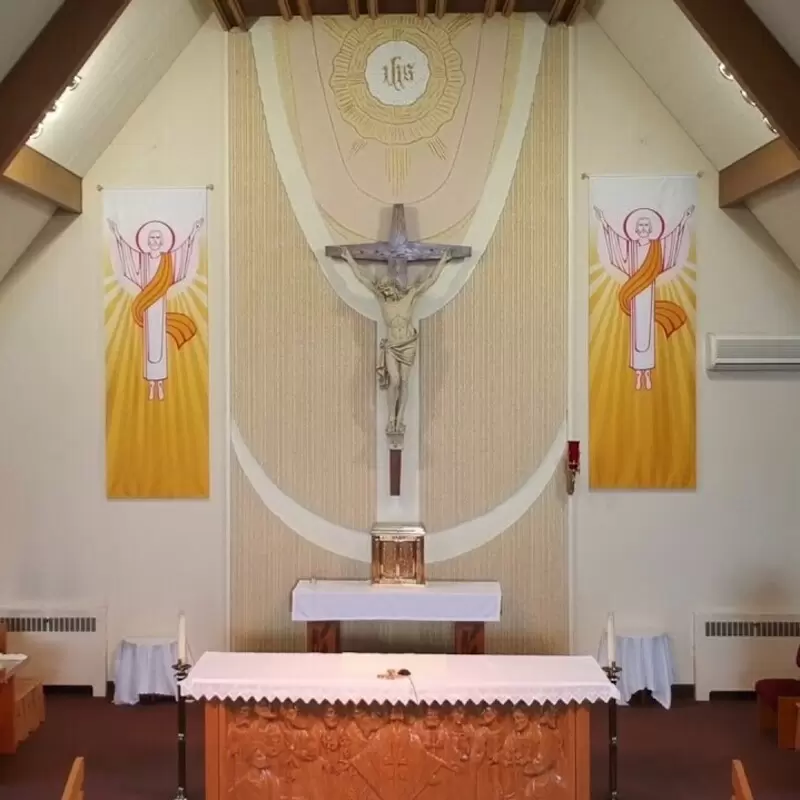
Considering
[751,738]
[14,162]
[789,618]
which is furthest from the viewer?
[789,618]

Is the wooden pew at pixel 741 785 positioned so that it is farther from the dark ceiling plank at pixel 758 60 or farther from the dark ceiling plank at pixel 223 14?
the dark ceiling plank at pixel 223 14

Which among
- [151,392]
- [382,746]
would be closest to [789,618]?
[382,746]

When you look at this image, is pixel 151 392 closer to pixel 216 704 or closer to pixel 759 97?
pixel 216 704

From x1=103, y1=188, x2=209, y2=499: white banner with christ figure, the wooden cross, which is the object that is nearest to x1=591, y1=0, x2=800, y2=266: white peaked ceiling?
the wooden cross

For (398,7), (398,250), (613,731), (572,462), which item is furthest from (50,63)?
(613,731)

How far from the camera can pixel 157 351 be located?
5.77 meters

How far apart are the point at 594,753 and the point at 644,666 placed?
872mm

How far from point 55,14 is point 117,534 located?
3050mm

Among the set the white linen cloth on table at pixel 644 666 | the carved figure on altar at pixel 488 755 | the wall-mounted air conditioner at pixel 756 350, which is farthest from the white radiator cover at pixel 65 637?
the wall-mounted air conditioner at pixel 756 350

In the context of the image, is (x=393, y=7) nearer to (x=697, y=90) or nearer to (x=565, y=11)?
(x=565, y=11)

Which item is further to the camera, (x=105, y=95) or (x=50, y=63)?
(x=105, y=95)

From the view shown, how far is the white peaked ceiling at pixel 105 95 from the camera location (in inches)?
193

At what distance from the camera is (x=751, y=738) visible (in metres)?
5.10

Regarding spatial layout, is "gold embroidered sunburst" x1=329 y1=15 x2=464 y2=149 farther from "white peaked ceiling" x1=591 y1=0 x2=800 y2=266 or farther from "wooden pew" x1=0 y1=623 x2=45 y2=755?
"wooden pew" x1=0 y1=623 x2=45 y2=755
